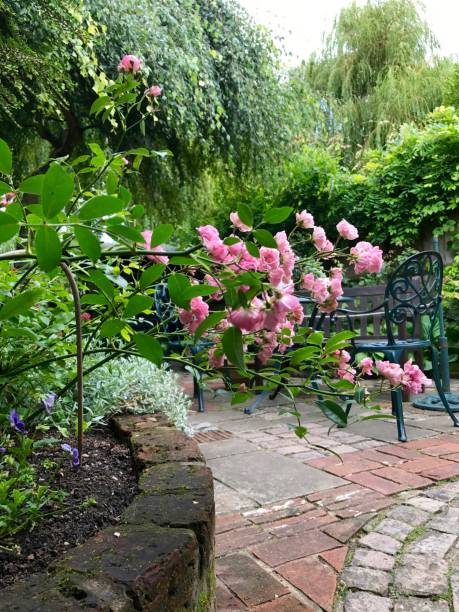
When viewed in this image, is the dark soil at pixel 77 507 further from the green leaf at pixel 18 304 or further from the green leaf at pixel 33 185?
the green leaf at pixel 33 185

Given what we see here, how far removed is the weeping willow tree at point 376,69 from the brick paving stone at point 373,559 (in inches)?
331

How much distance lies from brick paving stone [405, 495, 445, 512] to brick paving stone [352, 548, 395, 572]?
Result: 15.9 inches

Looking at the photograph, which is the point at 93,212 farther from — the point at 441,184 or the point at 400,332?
the point at 441,184

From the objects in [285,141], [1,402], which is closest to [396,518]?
[1,402]

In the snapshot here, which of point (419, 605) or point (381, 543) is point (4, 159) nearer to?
point (419, 605)

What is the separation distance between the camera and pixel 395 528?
5.83 feet

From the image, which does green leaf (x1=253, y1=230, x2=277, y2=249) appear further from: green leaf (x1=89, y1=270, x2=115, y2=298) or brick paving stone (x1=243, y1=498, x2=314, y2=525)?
brick paving stone (x1=243, y1=498, x2=314, y2=525)

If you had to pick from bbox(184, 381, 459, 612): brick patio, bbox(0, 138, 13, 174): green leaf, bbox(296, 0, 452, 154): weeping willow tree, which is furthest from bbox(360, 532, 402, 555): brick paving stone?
bbox(296, 0, 452, 154): weeping willow tree

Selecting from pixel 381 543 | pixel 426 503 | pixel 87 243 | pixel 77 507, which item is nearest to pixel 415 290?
pixel 426 503

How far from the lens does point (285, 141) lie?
5.98 meters

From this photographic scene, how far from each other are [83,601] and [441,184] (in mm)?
5456

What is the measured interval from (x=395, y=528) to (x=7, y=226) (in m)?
1.64

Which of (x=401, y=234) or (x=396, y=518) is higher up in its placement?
(x=401, y=234)

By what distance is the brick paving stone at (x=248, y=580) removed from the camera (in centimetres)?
140
